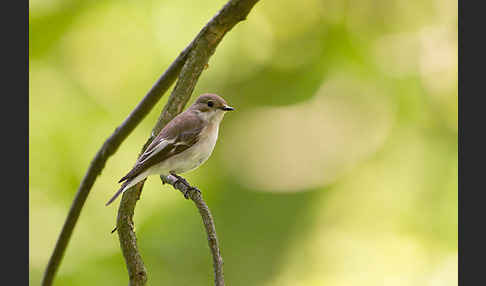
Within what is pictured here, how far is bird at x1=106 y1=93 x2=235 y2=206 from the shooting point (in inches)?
104

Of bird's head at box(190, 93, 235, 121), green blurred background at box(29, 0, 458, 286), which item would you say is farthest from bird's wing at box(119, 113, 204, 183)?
green blurred background at box(29, 0, 458, 286)

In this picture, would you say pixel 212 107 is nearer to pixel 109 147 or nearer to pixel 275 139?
pixel 109 147

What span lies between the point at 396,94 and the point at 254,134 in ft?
5.09

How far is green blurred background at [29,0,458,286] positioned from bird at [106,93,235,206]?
2.06 meters

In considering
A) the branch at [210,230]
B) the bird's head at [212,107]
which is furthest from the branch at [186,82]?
the bird's head at [212,107]

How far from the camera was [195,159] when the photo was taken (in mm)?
2932

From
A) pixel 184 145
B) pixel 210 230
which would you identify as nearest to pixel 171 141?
pixel 184 145

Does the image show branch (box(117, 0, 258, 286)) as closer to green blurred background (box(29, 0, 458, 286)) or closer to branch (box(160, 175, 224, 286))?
branch (box(160, 175, 224, 286))

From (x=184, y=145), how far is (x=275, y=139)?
3087 mm

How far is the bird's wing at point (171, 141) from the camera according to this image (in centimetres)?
258

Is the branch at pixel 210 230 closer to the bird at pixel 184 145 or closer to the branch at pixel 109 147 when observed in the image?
the bird at pixel 184 145

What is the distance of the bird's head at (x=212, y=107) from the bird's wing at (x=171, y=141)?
114 mm

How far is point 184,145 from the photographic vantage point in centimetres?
293

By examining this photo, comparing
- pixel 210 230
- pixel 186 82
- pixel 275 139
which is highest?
pixel 275 139
